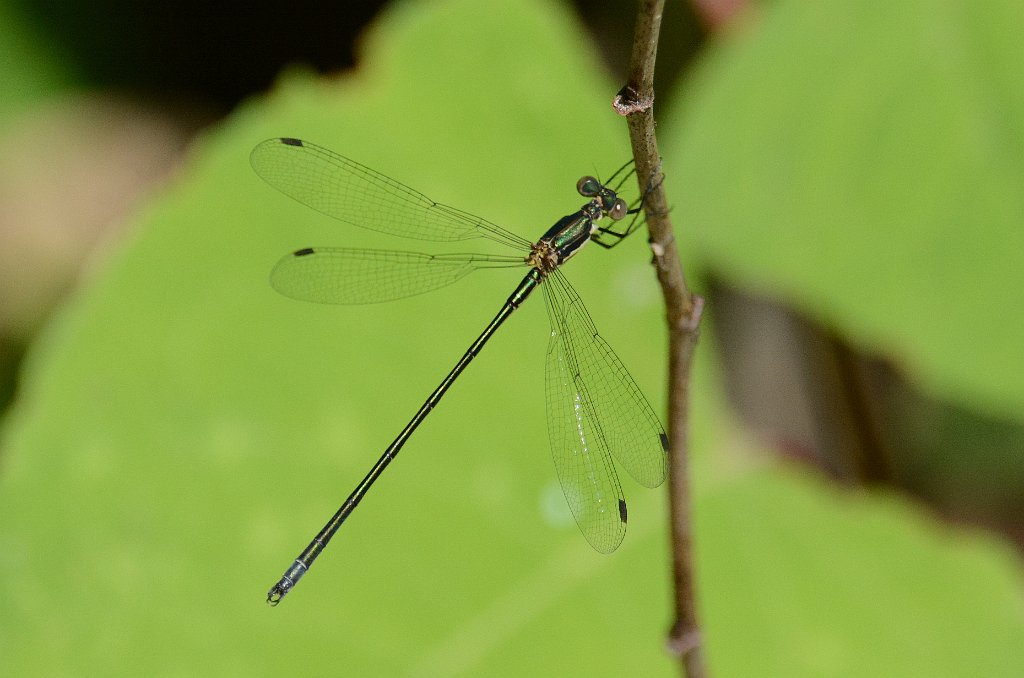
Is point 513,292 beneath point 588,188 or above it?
beneath

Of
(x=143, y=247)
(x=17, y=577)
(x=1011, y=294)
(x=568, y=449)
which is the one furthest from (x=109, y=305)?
(x=1011, y=294)

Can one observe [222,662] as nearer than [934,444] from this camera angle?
Yes

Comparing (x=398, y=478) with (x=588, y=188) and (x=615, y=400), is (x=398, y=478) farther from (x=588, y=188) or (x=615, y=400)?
(x=588, y=188)

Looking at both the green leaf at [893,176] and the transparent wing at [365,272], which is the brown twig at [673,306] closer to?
the transparent wing at [365,272]

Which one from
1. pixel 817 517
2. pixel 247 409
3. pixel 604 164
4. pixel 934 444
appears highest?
pixel 604 164

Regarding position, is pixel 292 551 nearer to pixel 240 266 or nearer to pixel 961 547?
pixel 240 266

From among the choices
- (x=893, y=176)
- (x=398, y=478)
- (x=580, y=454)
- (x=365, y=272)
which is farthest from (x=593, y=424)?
(x=893, y=176)

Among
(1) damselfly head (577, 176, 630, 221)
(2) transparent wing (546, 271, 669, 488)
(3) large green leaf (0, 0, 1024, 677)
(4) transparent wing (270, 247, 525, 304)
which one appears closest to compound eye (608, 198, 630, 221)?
(1) damselfly head (577, 176, 630, 221)
